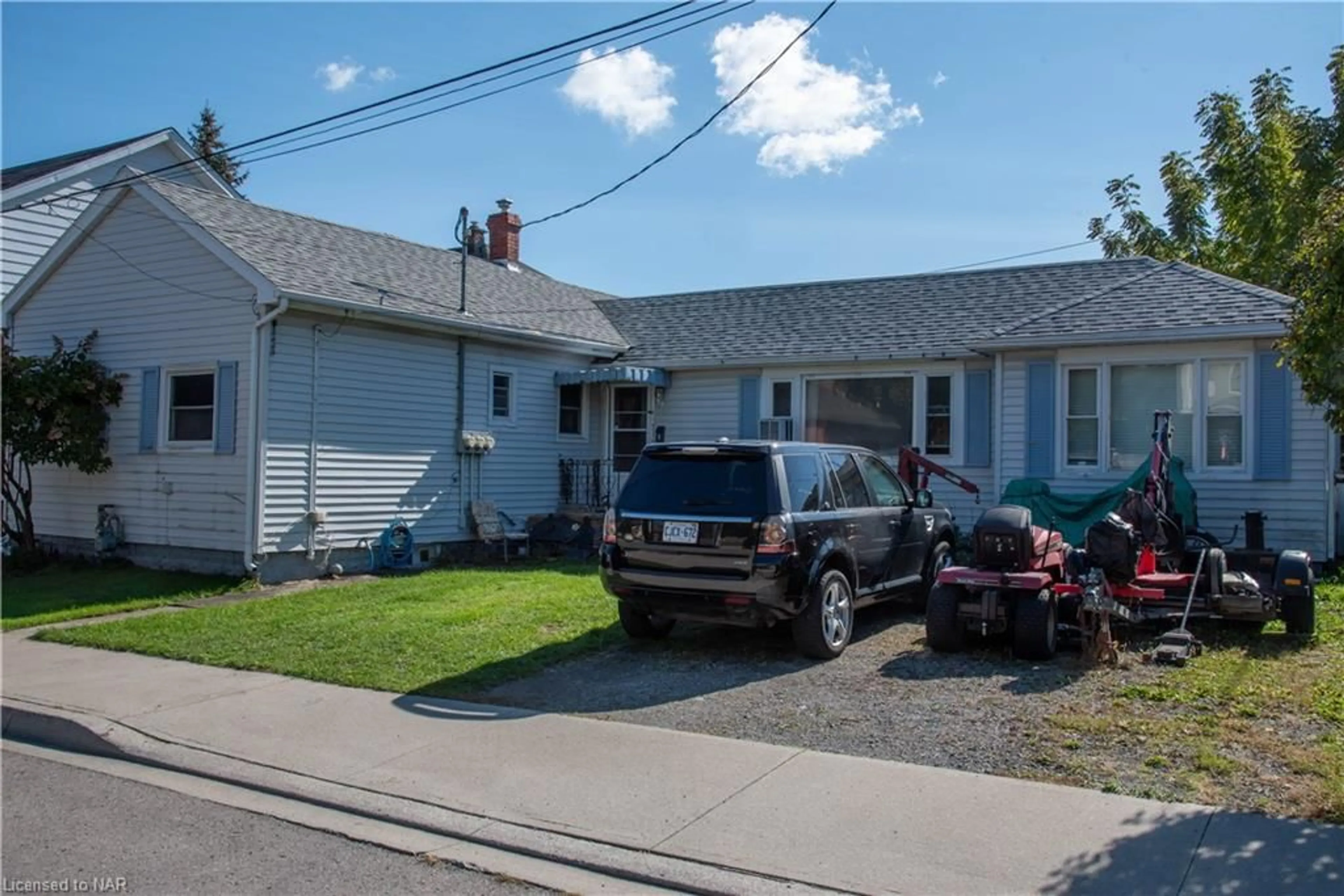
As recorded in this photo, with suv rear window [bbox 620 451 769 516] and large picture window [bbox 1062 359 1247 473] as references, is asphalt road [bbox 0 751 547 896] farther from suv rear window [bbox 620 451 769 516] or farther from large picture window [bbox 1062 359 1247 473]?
large picture window [bbox 1062 359 1247 473]

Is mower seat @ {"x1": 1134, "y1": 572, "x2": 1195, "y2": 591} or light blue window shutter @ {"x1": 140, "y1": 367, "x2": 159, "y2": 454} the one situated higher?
light blue window shutter @ {"x1": 140, "y1": 367, "x2": 159, "y2": 454}

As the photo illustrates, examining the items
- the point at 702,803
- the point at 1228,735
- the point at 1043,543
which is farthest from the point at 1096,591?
the point at 702,803

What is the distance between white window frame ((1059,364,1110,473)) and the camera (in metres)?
13.9

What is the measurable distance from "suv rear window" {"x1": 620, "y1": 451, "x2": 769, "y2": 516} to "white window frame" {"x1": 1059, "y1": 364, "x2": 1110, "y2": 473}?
743 centimetres

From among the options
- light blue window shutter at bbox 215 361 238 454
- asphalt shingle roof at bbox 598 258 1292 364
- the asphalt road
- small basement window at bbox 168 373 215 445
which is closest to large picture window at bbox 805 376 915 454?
asphalt shingle roof at bbox 598 258 1292 364

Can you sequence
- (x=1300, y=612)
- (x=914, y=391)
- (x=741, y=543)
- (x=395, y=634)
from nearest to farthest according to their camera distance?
(x=741, y=543)
(x=1300, y=612)
(x=395, y=634)
(x=914, y=391)

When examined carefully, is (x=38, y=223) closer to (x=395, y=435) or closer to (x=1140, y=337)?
(x=395, y=435)

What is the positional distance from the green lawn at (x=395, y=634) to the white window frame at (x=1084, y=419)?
22.5 feet

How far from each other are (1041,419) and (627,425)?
24.8 ft

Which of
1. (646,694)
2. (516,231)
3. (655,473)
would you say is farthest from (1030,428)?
(516,231)

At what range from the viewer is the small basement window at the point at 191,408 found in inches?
557

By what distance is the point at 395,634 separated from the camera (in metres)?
9.88

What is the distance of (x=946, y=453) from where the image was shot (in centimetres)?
1575

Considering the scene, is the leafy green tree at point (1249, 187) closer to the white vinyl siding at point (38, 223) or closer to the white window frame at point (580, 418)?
the white window frame at point (580, 418)
